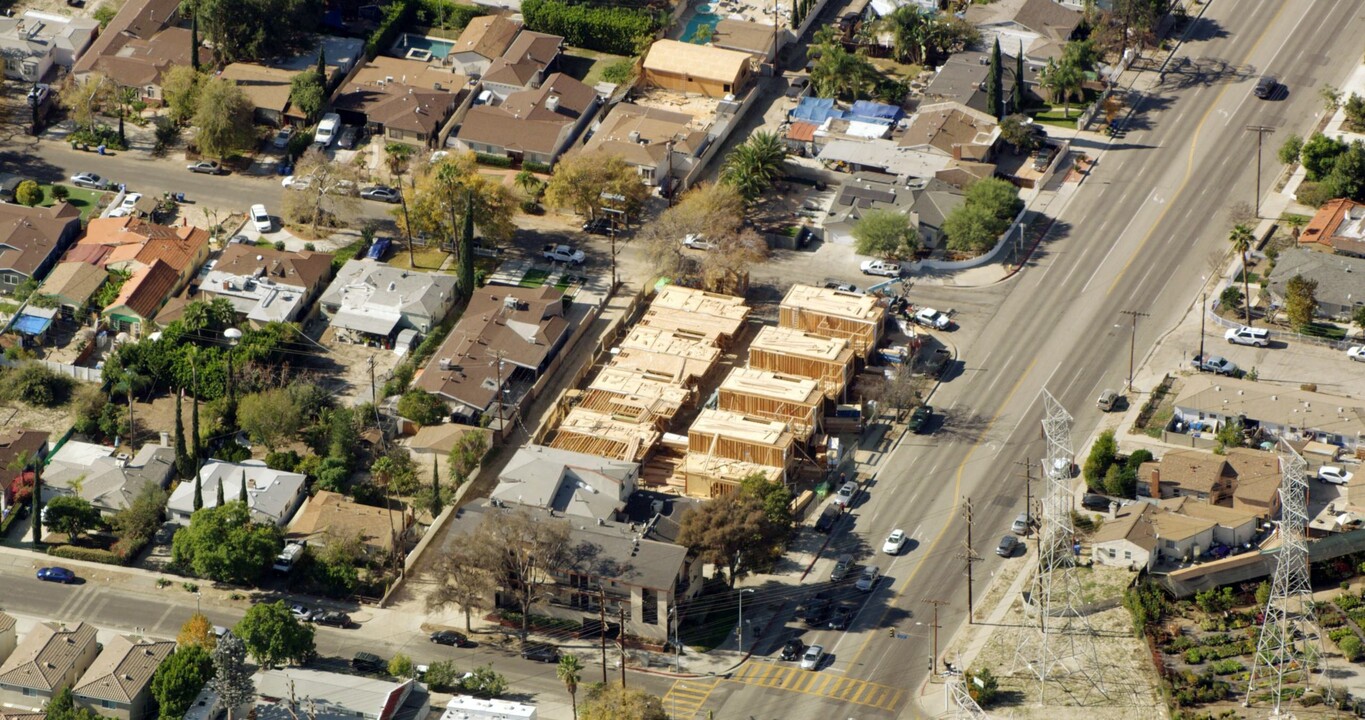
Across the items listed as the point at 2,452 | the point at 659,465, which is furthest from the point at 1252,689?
the point at 2,452

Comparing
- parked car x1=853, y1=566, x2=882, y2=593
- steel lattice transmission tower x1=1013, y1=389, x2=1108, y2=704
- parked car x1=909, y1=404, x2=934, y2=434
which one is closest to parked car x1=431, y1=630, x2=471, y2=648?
parked car x1=853, y1=566, x2=882, y2=593

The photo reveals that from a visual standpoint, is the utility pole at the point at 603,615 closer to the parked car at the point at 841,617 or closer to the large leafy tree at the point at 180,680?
the parked car at the point at 841,617

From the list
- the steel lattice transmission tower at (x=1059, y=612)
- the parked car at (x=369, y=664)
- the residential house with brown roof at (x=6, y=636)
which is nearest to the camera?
the steel lattice transmission tower at (x=1059, y=612)

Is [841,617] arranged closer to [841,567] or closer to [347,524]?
[841,567]

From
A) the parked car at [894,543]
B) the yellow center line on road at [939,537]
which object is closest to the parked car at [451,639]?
the yellow center line on road at [939,537]

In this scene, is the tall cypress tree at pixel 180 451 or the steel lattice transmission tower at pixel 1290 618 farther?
the tall cypress tree at pixel 180 451

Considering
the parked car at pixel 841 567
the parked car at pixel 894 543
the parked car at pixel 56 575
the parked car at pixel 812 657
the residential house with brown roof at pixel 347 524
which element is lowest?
the parked car at pixel 812 657

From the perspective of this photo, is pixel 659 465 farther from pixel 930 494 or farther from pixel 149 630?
pixel 149 630
